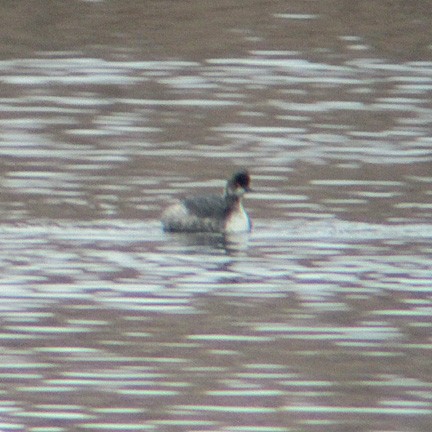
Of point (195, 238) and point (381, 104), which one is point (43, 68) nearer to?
point (381, 104)

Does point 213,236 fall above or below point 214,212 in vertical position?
below

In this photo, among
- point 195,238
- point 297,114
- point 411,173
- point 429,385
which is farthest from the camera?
point 297,114

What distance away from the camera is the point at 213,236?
59.5ft

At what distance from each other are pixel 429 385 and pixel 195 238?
644 cm

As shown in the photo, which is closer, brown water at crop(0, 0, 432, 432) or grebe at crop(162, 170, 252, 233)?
brown water at crop(0, 0, 432, 432)

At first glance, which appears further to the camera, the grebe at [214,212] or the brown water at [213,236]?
the grebe at [214,212]

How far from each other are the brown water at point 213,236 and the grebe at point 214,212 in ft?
0.62

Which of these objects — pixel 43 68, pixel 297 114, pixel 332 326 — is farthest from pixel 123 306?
pixel 43 68

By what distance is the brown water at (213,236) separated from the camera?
11547 millimetres

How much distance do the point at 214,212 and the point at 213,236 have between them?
9.2 inches

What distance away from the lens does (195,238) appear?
17891mm

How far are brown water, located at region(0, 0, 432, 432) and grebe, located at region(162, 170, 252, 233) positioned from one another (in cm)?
19

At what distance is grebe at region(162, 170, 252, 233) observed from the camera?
57.6ft

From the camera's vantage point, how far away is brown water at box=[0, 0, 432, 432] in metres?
11.5
